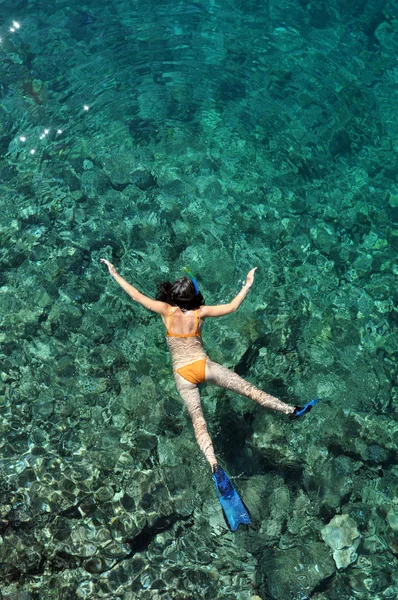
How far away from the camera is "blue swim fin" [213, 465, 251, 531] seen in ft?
19.3

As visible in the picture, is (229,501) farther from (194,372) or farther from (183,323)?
(183,323)

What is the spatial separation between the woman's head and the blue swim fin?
2.06 m

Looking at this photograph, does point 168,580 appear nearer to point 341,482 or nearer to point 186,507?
point 186,507

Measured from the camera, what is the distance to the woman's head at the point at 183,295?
22.3 feet

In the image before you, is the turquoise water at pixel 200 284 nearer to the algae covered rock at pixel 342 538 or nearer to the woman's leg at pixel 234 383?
the algae covered rock at pixel 342 538

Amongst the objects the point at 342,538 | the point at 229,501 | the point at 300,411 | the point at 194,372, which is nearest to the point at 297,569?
the point at 342,538

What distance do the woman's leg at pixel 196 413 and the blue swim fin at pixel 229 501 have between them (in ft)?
0.52

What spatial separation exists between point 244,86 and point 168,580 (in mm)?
9066

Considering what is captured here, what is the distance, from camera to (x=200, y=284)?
817 centimetres

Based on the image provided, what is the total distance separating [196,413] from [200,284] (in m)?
2.35

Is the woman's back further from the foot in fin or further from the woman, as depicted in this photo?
the foot in fin

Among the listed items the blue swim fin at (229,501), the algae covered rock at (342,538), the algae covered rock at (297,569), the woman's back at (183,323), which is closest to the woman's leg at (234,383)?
the woman's back at (183,323)

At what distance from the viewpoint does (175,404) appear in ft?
23.1

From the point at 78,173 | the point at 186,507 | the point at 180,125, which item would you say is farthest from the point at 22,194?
the point at 186,507
